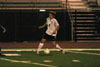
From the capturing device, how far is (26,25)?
18969 mm

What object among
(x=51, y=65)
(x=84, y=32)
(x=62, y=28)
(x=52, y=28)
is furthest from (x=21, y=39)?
(x=51, y=65)

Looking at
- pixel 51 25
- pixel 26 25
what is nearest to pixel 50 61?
pixel 51 25

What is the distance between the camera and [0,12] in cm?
1855

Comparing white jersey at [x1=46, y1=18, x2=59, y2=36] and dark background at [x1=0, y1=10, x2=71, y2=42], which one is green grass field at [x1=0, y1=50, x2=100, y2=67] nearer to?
white jersey at [x1=46, y1=18, x2=59, y2=36]

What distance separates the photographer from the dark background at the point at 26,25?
61.0 feet

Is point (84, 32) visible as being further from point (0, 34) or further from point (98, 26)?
point (0, 34)

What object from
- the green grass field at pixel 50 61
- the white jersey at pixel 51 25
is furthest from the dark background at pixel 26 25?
the green grass field at pixel 50 61

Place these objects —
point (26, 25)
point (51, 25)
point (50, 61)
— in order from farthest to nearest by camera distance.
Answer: point (26, 25)
point (51, 25)
point (50, 61)

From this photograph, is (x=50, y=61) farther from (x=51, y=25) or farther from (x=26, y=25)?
(x=26, y=25)

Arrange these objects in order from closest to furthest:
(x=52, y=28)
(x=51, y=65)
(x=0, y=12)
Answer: (x=51, y=65) < (x=52, y=28) < (x=0, y=12)

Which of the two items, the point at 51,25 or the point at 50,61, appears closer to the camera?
the point at 50,61

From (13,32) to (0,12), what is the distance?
73.3 inches

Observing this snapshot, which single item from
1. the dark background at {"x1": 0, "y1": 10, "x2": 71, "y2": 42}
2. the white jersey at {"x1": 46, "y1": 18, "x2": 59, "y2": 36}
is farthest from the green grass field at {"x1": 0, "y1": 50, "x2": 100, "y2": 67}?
the dark background at {"x1": 0, "y1": 10, "x2": 71, "y2": 42}

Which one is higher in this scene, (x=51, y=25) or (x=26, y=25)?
(x=51, y=25)
